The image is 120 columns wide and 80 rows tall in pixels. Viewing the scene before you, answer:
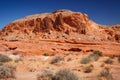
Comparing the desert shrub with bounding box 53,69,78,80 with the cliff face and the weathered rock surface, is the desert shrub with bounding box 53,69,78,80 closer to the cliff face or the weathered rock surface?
the weathered rock surface

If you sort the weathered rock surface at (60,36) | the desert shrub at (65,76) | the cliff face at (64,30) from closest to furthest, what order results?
1. the desert shrub at (65,76)
2. the weathered rock surface at (60,36)
3. the cliff face at (64,30)

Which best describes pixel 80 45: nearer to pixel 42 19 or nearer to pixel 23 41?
pixel 23 41

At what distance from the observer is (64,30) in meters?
45.1

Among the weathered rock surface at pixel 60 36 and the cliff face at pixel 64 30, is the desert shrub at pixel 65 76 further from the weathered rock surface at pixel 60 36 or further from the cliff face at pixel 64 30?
the cliff face at pixel 64 30

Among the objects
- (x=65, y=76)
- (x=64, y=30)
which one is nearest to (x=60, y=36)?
(x=64, y=30)

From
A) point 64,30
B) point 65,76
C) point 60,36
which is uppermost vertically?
point 64,30

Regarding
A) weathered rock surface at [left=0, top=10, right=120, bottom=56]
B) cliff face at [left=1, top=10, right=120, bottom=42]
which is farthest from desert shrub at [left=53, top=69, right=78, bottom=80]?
cliff face at [left=1, top=10, right=120, bottom=42]

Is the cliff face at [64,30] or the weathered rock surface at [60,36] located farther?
the cliff face at [64,30]

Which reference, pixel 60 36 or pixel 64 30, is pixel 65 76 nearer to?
pixel 60 36

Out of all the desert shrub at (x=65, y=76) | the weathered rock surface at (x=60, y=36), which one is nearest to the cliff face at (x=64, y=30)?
the weathered rock surface at (x=60, y=36)

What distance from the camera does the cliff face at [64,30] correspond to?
44.2m

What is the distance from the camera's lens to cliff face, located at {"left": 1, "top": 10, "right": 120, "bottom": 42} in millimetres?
44219

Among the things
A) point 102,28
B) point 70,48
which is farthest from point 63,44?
point 102,28

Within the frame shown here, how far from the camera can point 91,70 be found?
16.8 m
